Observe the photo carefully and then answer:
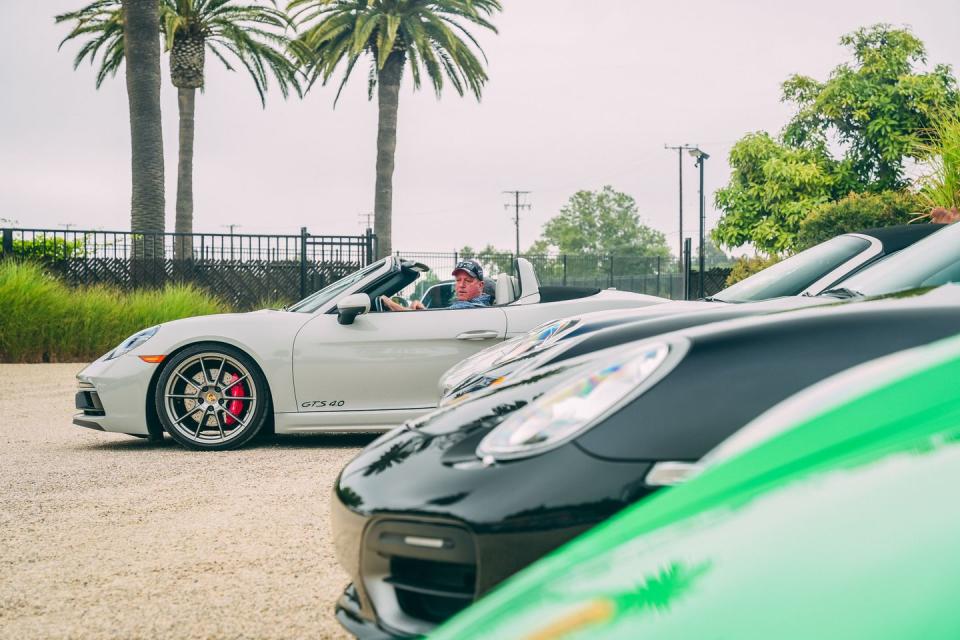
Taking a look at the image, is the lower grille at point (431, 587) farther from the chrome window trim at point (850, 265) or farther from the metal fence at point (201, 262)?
the metal fence at point (201, 262)

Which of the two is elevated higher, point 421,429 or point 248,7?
point 248,7

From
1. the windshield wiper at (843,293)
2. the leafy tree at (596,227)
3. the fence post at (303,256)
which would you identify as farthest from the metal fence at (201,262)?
the leafy tree at (596,227)

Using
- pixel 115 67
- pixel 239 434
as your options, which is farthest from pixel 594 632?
pixel 115 67

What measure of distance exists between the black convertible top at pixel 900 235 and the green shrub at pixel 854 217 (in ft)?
44.7

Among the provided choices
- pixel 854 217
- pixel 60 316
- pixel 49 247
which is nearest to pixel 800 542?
pixel 60 316

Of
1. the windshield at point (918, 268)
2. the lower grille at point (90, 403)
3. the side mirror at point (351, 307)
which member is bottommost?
the lower grille at point (90, 403)

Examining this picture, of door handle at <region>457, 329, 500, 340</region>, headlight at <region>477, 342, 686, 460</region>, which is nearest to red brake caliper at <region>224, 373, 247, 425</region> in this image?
door handle at <region>457, 329, 500, 340</region>

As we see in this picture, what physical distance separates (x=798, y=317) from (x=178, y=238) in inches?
745

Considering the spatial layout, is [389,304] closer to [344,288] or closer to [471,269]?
[344,288]

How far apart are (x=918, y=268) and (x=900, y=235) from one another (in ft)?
7.43

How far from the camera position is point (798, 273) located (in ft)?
16.1

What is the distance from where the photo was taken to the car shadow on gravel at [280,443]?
6464 millimetres

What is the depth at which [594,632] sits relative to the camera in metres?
1.19

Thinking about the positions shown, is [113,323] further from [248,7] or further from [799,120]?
[799,120]
